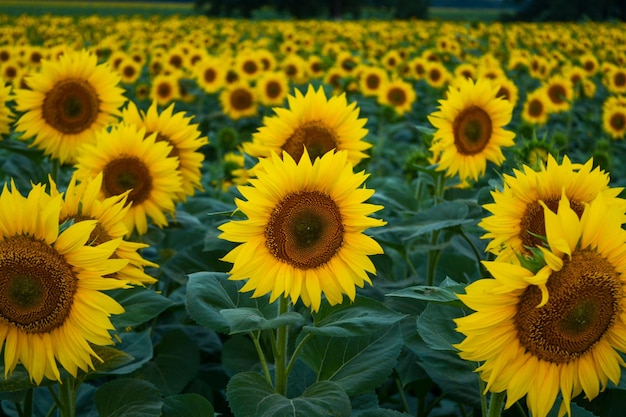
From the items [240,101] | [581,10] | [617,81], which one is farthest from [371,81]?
[581,10]

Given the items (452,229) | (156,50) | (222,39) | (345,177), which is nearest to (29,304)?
(345,177)

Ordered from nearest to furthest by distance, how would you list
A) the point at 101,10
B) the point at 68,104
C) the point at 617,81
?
the point at 68,104, the point at 617,81, the point at 101,10

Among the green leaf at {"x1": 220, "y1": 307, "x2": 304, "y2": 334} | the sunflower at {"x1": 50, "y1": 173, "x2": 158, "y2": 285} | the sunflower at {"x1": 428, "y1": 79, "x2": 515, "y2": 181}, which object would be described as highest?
the sunflower at {"x1": 428, "y1": 79, "x2": 515, "y2": 181}

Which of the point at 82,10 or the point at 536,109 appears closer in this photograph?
the point at 536,109

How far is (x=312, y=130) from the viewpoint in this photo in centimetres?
262

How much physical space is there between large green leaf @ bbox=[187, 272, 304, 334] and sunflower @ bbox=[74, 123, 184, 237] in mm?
801

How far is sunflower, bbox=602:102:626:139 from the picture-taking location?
6.46 meters

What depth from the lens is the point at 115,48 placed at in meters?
9.14

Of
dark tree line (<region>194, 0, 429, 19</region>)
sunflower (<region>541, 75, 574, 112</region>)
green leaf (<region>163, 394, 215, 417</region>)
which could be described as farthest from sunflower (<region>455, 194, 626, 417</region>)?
dark tree line (<region>194, 0, 429, 19</region>)

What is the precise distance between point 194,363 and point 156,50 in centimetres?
722

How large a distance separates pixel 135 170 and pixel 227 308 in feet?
3.31

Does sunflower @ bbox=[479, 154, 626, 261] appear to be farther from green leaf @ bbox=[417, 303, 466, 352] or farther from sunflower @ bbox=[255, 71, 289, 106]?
sunflower @ bbox=[255, 71, 289, 106]

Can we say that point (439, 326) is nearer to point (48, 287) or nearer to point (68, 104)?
point (48, 287)

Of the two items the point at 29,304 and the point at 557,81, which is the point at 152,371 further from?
the point at 557,81
